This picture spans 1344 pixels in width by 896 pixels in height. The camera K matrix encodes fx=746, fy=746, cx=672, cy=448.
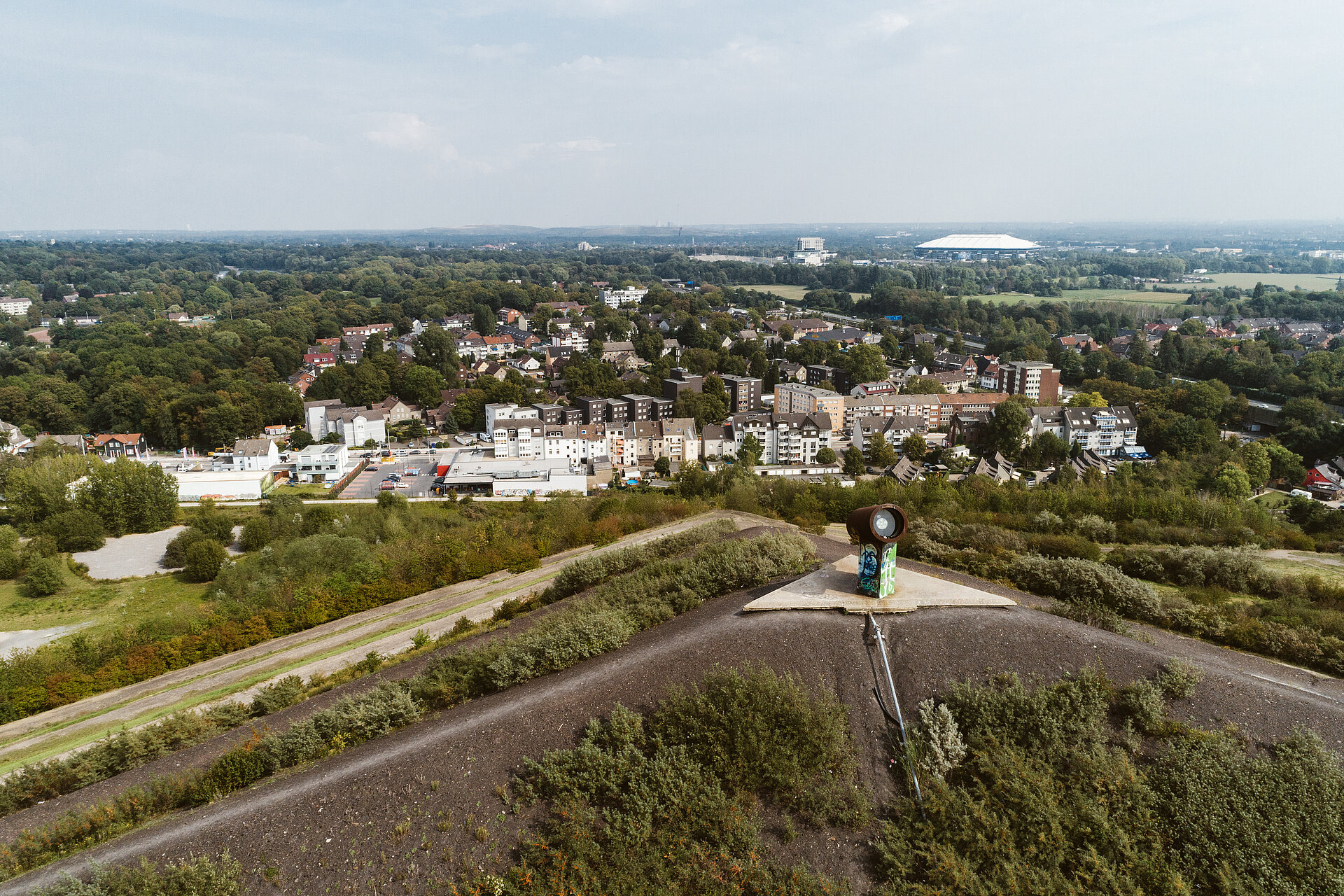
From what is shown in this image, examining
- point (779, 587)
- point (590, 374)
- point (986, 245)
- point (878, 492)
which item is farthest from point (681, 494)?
point (986, 245)

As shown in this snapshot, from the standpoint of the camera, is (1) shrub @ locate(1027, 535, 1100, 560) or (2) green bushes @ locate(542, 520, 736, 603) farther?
(1) shrub @ locate(1027, 535, 1100, 560)

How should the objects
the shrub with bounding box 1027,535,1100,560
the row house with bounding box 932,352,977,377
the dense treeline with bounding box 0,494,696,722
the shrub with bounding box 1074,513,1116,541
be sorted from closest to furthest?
the dense treeline with bounding box 0,494,696,722, the shrub with bounding box 1027,535,1100,560, the shrub with bounding box 1074,513,1116,541, the row house with bounding box 932,352,977,377

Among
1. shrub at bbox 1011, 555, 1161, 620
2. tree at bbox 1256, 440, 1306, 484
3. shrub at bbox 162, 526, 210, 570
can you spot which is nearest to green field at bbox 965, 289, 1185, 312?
tree at bbox 1256, 440, 1306, 484

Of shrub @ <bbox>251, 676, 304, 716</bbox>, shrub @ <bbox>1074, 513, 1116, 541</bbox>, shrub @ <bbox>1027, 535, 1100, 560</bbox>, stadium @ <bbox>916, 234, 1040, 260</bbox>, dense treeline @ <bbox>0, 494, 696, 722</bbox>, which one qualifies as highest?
stadium @ <bbox>916, 234, 1040, 260</bbox>

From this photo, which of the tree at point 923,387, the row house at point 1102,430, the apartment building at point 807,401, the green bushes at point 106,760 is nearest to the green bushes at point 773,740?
the green bushes at point 106,760

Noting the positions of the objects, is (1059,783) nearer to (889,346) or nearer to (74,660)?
(74,660)

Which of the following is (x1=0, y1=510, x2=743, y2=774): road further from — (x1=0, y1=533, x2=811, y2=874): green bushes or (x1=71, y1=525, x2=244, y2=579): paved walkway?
(x1=71, y1=525, x2=244, y2=579): paved walkway

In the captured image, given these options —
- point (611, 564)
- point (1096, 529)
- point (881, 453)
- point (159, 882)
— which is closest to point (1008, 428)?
point (881, 453)
